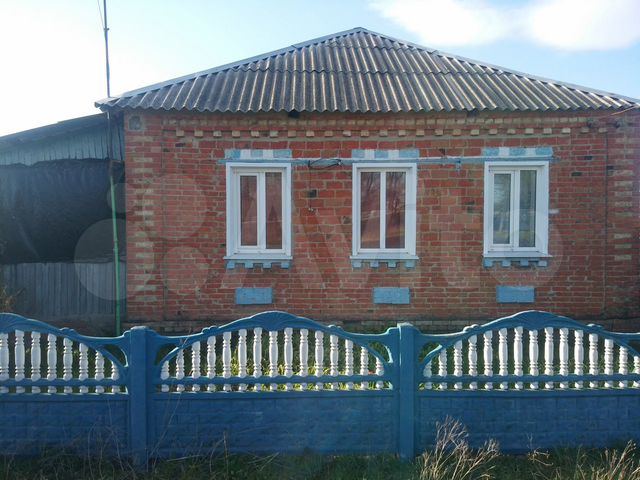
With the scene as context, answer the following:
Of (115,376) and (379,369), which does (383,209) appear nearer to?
(379,369)

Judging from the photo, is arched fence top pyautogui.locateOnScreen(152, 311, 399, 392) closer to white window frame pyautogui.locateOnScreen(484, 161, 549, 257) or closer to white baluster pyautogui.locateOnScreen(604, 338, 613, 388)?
white baluster pyautogui.locateOnScreen(604, 338, 613, 388)

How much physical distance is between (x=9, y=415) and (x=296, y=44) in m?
8.02

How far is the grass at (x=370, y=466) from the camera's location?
9.88 ft

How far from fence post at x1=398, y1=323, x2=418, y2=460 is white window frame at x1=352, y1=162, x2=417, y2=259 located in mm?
3511

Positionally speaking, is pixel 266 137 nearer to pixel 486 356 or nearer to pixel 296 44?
pixel 296 44

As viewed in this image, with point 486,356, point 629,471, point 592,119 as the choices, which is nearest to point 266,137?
point 486,356

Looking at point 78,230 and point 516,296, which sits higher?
point 78,230

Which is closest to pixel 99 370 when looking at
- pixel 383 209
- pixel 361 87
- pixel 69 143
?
pixel 383 209

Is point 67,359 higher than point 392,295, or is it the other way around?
point 67,359

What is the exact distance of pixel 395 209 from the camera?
682 centimetres

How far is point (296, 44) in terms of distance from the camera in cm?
879

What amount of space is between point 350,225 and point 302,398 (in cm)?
380

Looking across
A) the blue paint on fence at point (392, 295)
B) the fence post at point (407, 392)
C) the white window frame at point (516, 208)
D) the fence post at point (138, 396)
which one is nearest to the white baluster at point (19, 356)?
the fence post at point (138, 396)

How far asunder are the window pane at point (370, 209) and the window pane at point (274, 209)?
1.32 m
